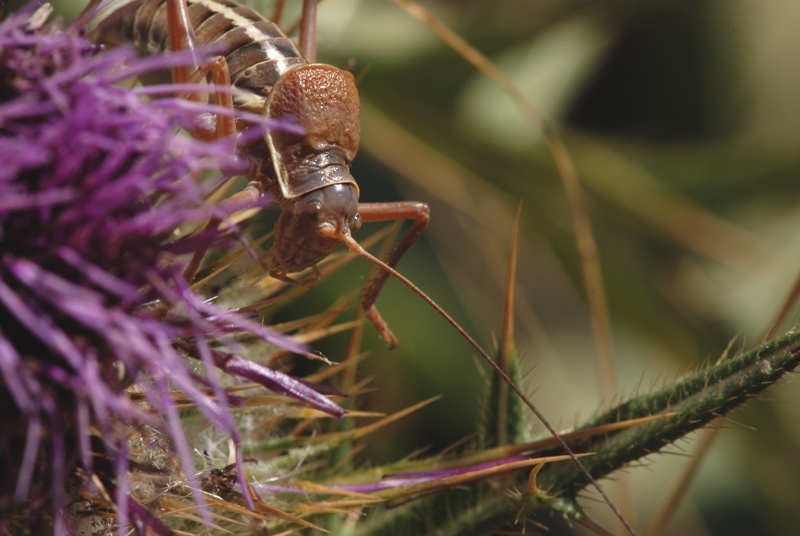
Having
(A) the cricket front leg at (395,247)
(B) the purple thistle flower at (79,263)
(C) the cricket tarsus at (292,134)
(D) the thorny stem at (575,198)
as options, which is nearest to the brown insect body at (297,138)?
(C) the cricket tarsus at (292,134)

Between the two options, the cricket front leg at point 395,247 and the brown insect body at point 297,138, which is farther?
the cricket front leg at point 395,247

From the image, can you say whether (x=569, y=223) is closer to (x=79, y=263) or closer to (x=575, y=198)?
(x=575, y=198)

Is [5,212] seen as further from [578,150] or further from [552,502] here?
[578,150]

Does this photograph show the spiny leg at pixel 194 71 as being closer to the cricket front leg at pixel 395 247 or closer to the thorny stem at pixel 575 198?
the cricket front leg at pixel 395 247

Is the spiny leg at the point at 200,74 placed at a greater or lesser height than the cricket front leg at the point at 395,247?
greater

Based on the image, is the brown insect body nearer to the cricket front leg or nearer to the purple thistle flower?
the cricket front leg

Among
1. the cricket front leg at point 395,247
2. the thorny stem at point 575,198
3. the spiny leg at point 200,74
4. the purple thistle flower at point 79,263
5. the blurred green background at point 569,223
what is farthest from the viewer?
the blurred green background at point 569,223

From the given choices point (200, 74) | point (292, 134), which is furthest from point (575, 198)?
point (200, 74)
